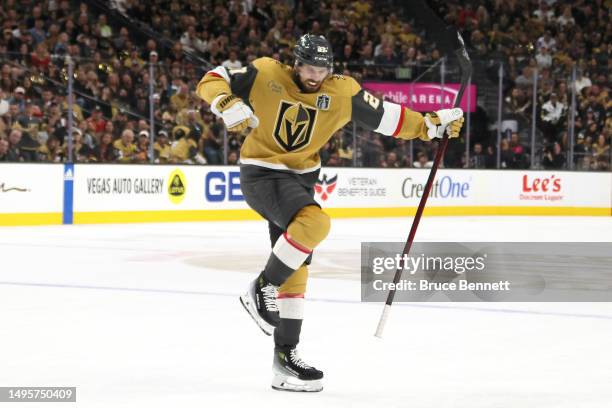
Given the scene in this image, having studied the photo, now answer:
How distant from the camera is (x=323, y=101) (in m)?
4.50

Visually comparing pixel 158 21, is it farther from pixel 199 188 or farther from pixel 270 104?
pixel 270 104

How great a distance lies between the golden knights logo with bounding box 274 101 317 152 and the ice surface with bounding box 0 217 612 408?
100 centimetres

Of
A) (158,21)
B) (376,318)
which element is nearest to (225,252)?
(376,318)

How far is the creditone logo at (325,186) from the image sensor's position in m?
16.3

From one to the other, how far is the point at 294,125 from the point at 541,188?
47.9ft

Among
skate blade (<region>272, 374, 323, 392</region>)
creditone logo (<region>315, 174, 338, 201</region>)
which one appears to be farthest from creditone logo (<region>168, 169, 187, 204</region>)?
skate blade (<region>272, 374, 323, 392</region>)

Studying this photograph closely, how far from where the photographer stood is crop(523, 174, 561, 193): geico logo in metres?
18.4

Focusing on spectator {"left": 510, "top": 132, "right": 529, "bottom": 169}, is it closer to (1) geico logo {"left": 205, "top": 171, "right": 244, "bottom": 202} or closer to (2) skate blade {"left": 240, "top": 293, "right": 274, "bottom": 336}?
(1) geico logo {"left": 205, "top": 171, "right": 244, "bottom": 202}

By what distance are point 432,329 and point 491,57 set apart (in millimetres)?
15701

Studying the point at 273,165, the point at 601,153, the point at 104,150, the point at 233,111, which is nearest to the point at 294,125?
the point at 273,165

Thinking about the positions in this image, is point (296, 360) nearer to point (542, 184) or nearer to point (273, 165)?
point (273, 165)

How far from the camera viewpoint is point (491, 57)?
67.7 feet

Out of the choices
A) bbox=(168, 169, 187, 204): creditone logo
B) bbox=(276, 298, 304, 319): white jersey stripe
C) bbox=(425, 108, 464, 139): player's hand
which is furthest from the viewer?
bbox=(168, 169, 187, 204): creditone logo

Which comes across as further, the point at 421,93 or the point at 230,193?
the point at 421,93
